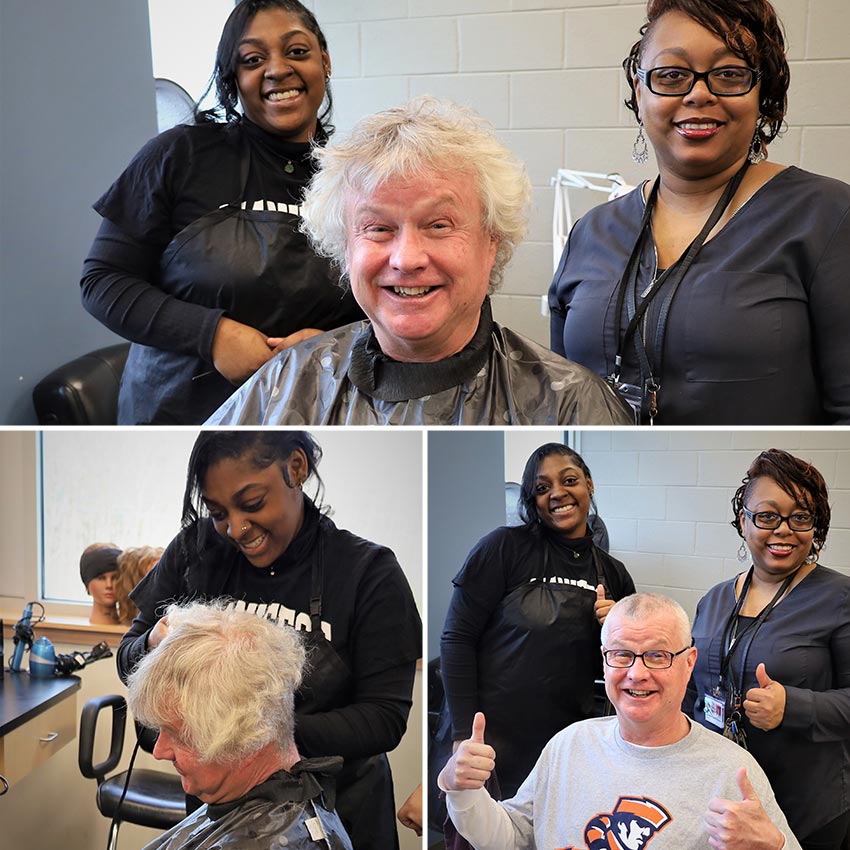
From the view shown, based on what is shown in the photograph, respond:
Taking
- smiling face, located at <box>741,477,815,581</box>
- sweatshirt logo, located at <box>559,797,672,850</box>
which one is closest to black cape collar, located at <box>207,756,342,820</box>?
sweatshirt logo, located at <box>559,797,672,850</box>

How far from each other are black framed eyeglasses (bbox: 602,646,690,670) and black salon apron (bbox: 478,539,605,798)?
2 centimetres

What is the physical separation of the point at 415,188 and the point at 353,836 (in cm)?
97

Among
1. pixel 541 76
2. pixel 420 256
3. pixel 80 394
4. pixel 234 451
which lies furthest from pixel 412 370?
pixel 541 76

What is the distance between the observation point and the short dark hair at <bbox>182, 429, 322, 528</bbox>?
1403 millimetres

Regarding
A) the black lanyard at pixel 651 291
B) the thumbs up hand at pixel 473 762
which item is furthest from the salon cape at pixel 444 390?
the thumbs up hand at pixel 473 762

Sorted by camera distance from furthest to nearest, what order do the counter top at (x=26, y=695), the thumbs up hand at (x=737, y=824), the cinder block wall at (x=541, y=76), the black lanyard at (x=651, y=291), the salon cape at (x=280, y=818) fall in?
the cinder block wall at (x=541, y=76) → the black lanyard at (x=651, y=291) → the counter top at (x=26, y=695) → the salon cape at (x=280, y=818) → the thumbs up hand at (x=737, y=824)

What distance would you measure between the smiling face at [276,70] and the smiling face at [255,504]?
94 cm

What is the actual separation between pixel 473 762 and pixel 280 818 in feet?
0.92

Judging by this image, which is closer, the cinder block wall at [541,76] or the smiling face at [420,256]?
the smiling face at [420,256]

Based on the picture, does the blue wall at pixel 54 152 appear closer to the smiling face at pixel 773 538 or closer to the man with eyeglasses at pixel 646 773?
the man with eyeglasses at pixel 646 773

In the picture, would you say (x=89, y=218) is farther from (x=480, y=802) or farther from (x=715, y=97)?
(x=480, y=802)

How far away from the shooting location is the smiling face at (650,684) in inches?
49.1

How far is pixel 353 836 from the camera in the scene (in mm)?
1398

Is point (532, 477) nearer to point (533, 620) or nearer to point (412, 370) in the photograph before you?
point (533, 620)
